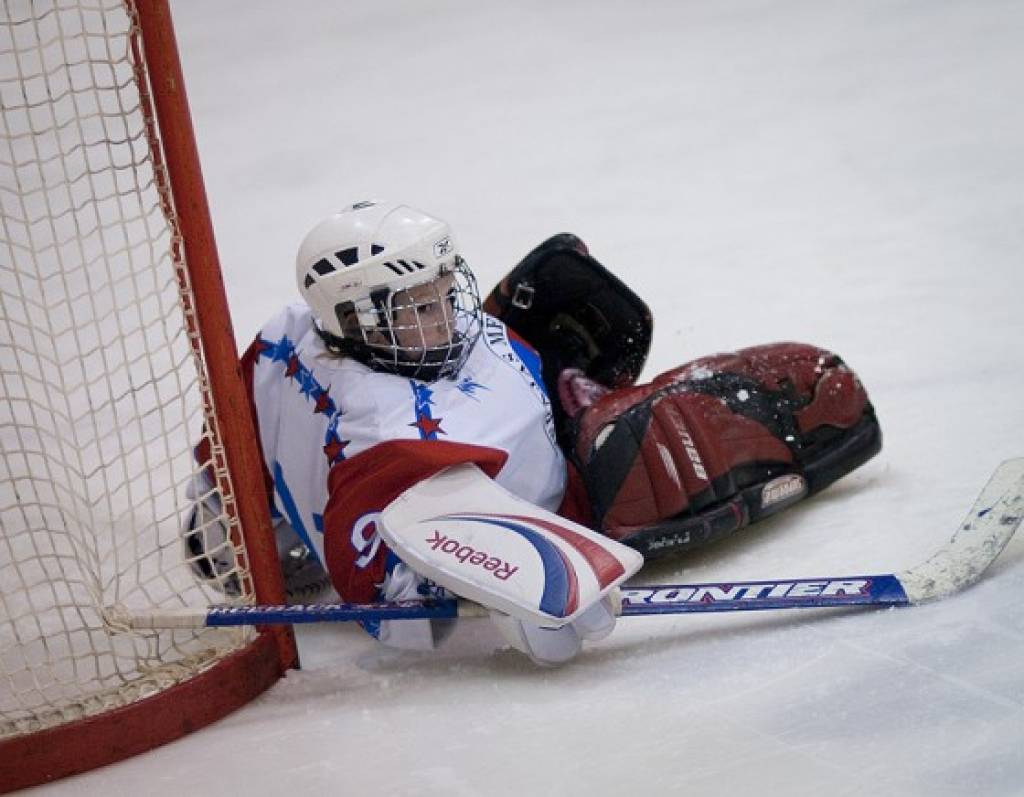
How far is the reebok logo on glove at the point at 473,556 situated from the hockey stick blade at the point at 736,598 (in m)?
0.10

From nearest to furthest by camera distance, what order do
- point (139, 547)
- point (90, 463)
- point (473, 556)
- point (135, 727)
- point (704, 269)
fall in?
point (473, 556) < point (135, 727) < point (139, 547) < point (90, 463) < point (704, 269)

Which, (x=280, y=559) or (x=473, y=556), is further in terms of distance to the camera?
(x=280, y=559)

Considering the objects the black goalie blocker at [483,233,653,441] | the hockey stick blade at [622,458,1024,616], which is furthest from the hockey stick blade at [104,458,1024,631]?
the black goalie blocker at [483,233,653,441]

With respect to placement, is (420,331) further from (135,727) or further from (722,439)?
(135,727)

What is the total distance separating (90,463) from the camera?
9.50 ft

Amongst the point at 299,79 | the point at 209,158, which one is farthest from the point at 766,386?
the point at 299,79

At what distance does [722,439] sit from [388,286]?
54 cm

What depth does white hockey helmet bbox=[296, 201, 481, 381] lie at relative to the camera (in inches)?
84.0

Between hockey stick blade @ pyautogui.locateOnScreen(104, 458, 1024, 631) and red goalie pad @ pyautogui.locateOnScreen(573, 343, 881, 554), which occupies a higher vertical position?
red goalie pad @ pyautogui.locateOnScreen(573, 343, 881, 554)

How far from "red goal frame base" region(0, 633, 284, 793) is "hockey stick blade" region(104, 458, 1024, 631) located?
0.08 m

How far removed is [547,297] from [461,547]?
2.52 feet

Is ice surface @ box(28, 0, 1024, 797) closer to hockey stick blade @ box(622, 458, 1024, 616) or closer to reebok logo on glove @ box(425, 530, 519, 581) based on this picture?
hockey stick blade @ box(622, 458, 1024, 616)

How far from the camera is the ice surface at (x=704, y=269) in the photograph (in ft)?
5.92

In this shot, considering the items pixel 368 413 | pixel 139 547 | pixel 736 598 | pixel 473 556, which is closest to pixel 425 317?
pixel 368 413
